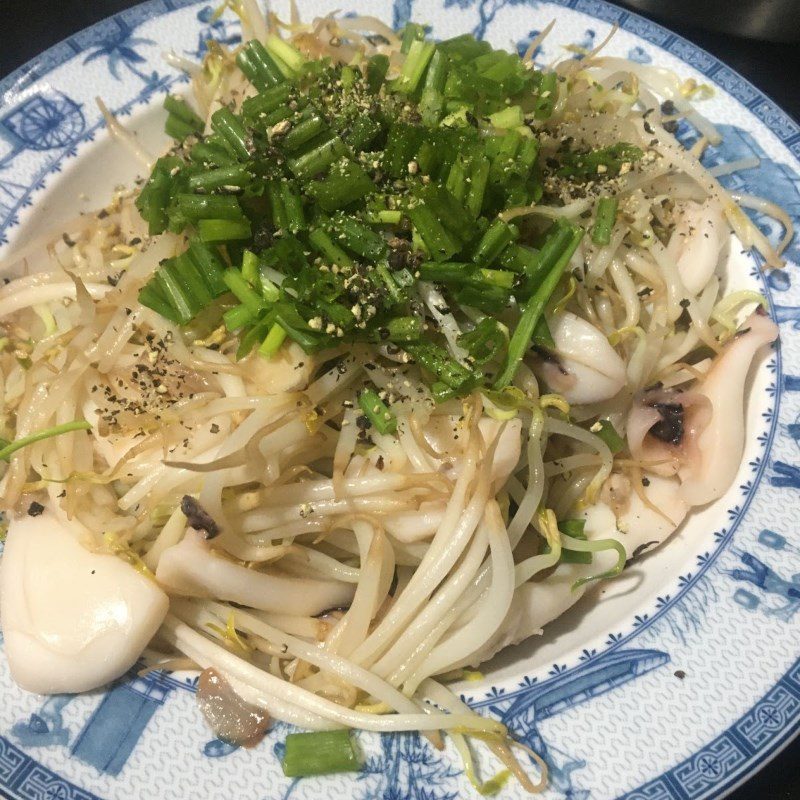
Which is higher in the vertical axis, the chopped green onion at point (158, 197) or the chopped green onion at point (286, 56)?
the chopped green onion at point (286, 56)

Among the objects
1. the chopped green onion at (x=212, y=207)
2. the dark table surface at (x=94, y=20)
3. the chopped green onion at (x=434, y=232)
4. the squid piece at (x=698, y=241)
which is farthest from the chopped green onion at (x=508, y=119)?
the dark table surface at (x=94, y=20)

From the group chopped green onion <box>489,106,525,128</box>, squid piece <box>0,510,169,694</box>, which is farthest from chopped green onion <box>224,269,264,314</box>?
chopped green onion <box>489,106,525,128</box>

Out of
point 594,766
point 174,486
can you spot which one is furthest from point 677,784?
point 174,486

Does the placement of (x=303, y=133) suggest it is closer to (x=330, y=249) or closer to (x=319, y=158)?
(x=319, y=158)

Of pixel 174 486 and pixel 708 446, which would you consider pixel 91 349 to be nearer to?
pixel 174 486

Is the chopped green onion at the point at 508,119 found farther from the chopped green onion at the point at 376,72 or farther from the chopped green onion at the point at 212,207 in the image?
the chopped green onion at the point at 212,207

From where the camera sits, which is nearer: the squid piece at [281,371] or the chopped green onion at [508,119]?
the squid piece at [281,371]

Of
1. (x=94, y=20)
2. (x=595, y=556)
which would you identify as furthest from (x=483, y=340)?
(x=94, y=20)

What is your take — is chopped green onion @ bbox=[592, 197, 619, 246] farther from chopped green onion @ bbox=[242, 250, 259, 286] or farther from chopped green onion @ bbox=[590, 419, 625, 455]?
chopped green onion @ bbox=[242, 250, 259, 286]
